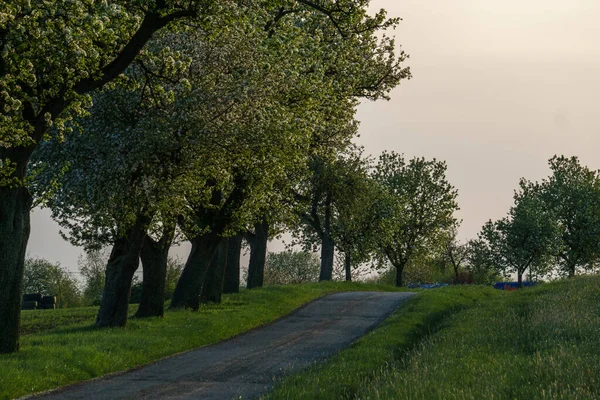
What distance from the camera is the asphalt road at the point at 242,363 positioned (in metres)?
17.3

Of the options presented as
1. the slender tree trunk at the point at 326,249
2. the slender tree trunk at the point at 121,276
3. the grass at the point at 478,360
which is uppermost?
the slender tree trunk at the point at 326,249

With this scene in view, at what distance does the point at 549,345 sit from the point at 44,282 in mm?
72622

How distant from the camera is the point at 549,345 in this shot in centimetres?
1752

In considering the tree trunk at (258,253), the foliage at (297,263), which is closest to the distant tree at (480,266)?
the foliage at (297,263)

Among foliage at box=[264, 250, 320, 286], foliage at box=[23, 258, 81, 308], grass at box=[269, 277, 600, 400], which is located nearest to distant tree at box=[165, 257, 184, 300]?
foliage at box=[23, 258, 81, 308]

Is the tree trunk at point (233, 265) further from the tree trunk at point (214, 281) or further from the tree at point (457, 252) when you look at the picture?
the tree at point (457, 252)

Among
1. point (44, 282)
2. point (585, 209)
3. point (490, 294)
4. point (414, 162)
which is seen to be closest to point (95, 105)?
point (490, 294)

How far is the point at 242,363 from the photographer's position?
Result: 70.6 ft

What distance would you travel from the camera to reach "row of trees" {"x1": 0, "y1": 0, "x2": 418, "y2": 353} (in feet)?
62.2

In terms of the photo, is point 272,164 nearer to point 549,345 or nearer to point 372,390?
point 549,345

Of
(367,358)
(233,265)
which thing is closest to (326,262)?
(233,265)

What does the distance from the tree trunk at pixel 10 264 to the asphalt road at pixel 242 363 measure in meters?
3.65

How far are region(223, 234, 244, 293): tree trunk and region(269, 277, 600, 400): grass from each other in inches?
691

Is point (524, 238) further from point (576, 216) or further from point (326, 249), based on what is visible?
point (326, 249)
